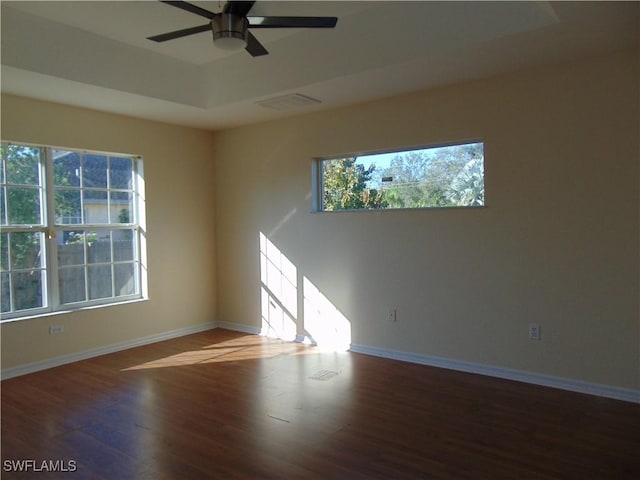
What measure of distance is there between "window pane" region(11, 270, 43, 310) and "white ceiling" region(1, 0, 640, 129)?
1611 mm

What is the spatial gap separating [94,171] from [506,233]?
13.1 ft

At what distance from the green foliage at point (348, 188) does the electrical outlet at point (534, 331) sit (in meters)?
1.70

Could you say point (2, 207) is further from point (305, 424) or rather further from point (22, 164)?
point (305, 424)

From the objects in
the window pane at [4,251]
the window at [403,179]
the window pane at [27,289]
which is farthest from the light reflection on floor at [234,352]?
the window at [403,179]

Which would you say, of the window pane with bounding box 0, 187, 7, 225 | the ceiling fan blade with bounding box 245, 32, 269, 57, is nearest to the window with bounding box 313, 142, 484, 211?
the ceiling fan blade with bounding box 245, 32, 269, 57

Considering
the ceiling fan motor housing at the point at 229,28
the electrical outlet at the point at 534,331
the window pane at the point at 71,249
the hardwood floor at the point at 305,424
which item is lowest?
the hardwood floor at the point at 305,424

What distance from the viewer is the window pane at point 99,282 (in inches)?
186

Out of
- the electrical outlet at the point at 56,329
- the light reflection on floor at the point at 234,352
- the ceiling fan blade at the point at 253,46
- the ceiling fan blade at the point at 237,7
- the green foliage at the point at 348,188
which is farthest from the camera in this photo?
the green foliage at the point at 348,188

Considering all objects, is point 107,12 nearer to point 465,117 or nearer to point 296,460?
Result: point 465,117

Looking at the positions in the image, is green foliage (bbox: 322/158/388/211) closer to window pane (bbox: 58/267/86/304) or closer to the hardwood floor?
the hardwood floor

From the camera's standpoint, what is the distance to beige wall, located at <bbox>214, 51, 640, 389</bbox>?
3332mm

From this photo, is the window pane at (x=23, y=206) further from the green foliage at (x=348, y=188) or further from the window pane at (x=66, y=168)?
the green foliage at (x=348, y=188)

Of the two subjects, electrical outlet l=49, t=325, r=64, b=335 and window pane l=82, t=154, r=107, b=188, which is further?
window pane l=82, t=154, r=107, b=188

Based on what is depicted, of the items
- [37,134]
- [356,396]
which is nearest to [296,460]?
[356,396]
